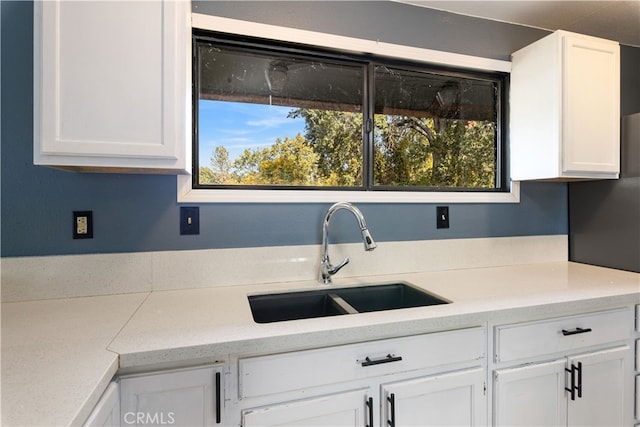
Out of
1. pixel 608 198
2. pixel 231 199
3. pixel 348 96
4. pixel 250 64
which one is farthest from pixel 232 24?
pixel 608 198

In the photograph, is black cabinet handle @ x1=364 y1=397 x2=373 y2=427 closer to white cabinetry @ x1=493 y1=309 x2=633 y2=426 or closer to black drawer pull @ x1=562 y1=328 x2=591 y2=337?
white cabinetry @ x1=493 y1=309 x2=633 y2=426

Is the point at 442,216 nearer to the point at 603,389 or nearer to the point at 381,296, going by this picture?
the point at 381,296

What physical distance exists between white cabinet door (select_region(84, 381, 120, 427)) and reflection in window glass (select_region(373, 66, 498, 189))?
4.64 feet

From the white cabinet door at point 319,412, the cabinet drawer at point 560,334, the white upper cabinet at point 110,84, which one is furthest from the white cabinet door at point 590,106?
the white upper cabinet at point 110,84

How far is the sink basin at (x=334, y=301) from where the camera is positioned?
4.73 ft

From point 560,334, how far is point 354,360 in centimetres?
89

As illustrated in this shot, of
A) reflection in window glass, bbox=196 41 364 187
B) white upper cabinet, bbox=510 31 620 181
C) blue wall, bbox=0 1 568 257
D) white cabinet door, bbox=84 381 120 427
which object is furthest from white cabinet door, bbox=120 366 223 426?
white upper cabinet, bbox=510 31 620 181

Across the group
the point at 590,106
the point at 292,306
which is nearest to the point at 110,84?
the point at 292,306

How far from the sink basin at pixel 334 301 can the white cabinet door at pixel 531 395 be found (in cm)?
37

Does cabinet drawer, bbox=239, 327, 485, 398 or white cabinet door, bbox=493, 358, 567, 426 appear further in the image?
white cabinet door, bbox=493, 358, 567, 426

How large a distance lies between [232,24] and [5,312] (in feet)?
4.84

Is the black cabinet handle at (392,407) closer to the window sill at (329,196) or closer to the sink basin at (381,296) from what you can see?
the sink basin at (381,296)

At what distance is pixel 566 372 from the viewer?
1.33 m

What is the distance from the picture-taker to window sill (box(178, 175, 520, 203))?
149 cm
